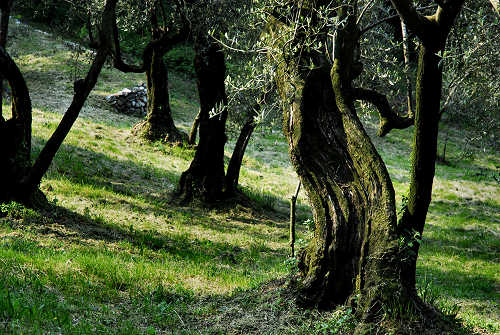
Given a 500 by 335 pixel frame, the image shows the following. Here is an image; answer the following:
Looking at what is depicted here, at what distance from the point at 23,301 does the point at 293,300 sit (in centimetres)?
344

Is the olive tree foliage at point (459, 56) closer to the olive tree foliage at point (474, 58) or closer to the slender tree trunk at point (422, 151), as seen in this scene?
the olive tree foliage at point (474, 58)

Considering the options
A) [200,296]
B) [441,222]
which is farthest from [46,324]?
[441,222]

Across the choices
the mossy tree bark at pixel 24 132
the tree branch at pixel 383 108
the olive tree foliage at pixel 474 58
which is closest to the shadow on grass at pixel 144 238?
the mossy tree bark at pixel 24 132

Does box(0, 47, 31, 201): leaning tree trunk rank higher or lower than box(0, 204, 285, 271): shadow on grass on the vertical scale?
higher

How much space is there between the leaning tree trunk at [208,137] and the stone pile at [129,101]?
39.8 feet

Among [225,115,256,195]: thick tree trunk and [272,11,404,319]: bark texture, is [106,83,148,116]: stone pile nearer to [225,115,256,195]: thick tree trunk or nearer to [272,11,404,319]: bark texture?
[225,115,256,195]: thick tree trunk

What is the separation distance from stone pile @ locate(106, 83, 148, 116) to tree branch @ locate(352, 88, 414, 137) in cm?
2093

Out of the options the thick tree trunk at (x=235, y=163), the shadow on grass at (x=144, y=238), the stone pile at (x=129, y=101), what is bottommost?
the shadow on grass at (x=144, y=238)

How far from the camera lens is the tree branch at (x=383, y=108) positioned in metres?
7.29

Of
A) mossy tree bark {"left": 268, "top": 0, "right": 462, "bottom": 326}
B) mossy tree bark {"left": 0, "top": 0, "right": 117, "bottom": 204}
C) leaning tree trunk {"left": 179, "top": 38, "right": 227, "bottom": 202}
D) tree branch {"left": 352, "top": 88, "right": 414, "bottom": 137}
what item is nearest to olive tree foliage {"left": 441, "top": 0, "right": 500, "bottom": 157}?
tree branch {"left": 352, "top": 88, "right": 414, "bottom": 137}

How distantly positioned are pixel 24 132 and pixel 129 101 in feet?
54.4

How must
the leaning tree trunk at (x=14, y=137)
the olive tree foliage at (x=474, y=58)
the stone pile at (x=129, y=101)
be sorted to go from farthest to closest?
the stone pile at (x=129, y=101)
the leaning tree trunk at (x=14, y=137)
the olive tree foliage at (x=474, y=58)

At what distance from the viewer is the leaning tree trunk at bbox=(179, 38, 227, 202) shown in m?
15.6

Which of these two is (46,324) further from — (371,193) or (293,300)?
(371,193)
